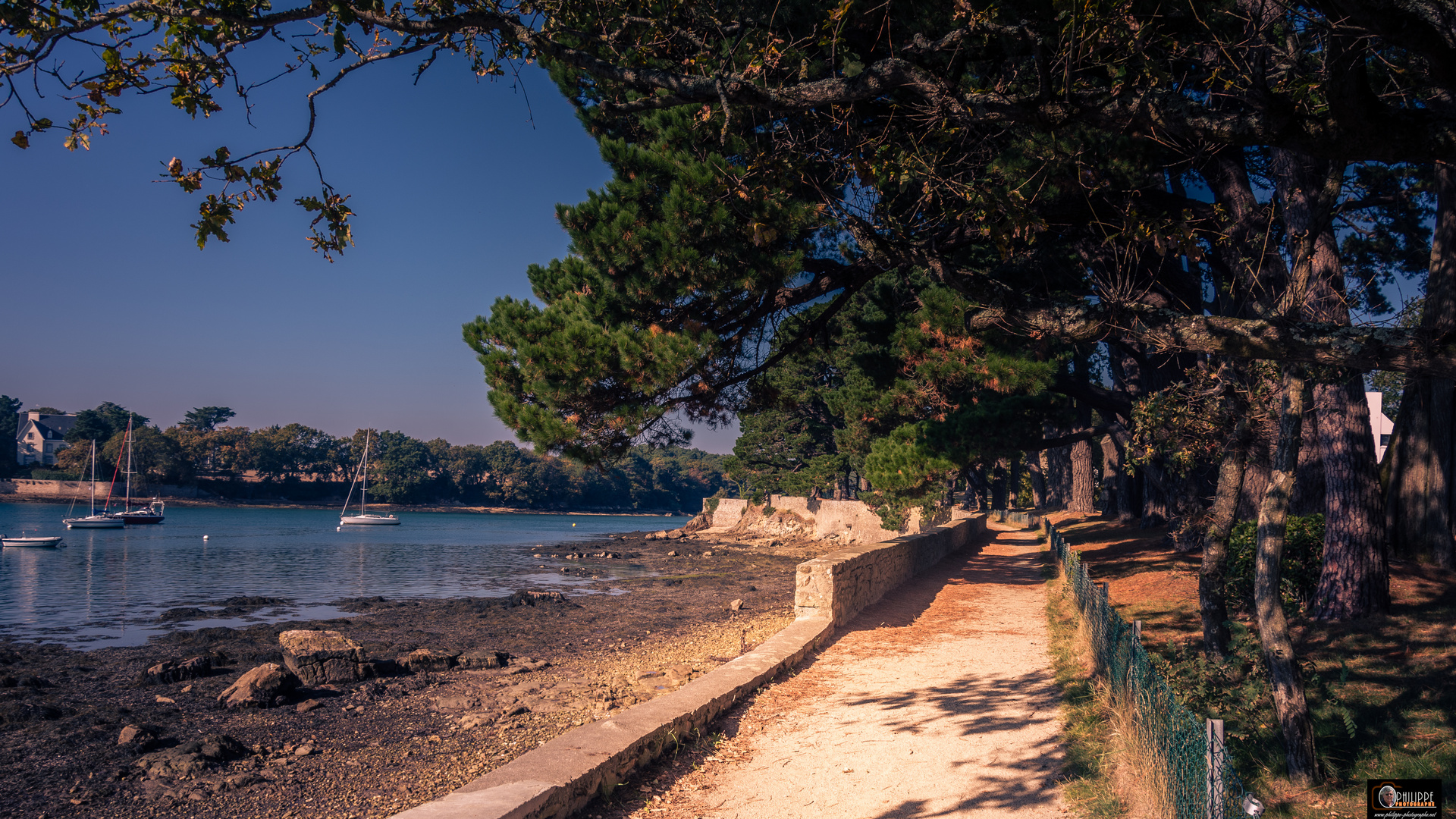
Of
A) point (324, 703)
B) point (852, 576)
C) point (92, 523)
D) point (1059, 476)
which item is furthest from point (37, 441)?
point (852, 576)

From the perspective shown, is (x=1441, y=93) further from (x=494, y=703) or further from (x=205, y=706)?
(x=205, y=706)

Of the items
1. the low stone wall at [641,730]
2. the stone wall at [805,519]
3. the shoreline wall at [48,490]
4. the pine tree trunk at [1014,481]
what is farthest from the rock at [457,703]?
the shoreline wall at [48,490]

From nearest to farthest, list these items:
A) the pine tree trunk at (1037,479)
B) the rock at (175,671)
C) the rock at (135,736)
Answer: the rock at (135,736), the rock at (175,671), the pine tree trunk at (1037,479)

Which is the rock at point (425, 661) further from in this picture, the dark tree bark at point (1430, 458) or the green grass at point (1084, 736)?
the dark tree bark at point (1430, 458)

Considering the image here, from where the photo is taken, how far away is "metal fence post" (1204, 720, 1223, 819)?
9.86 feet

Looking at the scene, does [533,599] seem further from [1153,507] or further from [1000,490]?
[1000,490]

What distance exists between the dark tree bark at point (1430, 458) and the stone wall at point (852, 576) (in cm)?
639

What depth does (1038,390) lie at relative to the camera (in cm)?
1263

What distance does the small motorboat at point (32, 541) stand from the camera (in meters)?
38.8

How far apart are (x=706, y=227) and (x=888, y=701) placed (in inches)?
193

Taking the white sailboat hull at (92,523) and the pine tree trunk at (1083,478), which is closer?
the pine tree trunk at (1083,478)

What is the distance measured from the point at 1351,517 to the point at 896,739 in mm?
5830

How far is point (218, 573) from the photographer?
99.0ft

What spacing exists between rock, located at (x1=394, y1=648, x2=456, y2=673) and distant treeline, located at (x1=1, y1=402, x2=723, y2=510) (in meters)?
73.1
